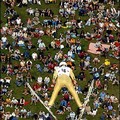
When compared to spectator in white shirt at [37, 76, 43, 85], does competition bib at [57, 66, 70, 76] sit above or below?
above

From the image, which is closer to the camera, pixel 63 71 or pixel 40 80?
pixel 63 71

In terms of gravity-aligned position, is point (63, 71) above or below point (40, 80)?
above

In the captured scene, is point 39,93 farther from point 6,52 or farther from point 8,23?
point 8,23

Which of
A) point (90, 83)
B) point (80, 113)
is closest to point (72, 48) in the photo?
point (90, 83)

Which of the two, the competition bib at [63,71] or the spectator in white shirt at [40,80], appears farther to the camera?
the spectator in white shirt at [40,80]

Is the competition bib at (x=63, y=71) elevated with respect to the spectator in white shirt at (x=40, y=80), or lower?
elevated

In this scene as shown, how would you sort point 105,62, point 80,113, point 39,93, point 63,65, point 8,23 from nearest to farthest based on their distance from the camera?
point 63,65 < point 80,113 < point 39,93 < point 105,62 < point 8,23

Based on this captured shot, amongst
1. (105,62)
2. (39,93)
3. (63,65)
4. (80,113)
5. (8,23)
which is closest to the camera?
(63,65)

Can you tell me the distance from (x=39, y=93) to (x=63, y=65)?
762 cm

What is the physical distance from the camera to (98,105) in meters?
46.8

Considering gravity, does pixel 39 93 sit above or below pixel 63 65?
below

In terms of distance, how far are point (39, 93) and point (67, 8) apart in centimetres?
1218

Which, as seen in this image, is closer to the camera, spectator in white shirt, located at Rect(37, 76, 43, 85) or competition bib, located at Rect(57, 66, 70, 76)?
competition bib, located at Rect(57, 66, 70, 76)

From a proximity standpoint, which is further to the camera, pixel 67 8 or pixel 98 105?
pixel 67 8
